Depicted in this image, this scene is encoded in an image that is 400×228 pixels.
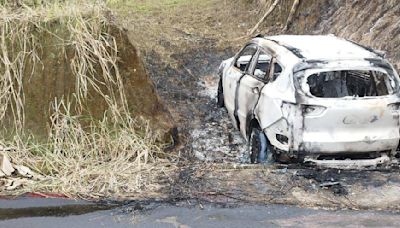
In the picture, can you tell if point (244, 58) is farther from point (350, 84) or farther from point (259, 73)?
point (350, 84)

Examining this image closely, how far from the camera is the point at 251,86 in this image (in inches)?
316

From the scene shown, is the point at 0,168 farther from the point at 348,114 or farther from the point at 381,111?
the point at 381,111

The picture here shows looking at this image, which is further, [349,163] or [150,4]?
[150,4]

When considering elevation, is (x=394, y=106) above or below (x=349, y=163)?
above

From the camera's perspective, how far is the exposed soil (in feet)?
20.9

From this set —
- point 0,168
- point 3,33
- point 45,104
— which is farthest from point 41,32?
point 0,168

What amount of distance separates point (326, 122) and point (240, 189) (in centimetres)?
130

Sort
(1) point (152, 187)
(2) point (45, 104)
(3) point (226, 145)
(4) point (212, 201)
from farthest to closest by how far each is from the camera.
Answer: (3) point (226, 145) → (2) point (45, 104) → (1) point (152, 187) → (4) point (212, 201)

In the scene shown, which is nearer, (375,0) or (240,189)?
(240,189)

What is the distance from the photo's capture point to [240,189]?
21.3ft

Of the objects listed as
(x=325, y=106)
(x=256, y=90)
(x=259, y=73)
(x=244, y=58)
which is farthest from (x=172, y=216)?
(x=244, y=58)

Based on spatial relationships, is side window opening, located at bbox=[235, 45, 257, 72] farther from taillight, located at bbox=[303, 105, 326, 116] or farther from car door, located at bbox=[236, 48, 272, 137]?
taillight, located at bbox=[303, 105, 326, 116]

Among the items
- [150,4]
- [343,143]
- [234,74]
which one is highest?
[150,4]

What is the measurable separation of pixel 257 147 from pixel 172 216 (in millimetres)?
2201
